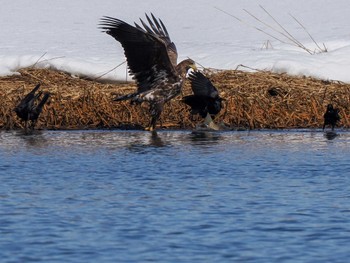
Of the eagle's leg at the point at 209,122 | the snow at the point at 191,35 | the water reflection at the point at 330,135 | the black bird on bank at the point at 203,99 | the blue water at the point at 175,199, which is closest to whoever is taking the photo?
the blue water at the point at 175,199

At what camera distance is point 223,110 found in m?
17.8

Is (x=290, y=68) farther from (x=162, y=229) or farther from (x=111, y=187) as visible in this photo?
(x=162, y=229)

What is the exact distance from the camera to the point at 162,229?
8953mm

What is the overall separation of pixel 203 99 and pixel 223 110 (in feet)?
3.41

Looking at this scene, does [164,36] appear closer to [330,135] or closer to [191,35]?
[330,135]

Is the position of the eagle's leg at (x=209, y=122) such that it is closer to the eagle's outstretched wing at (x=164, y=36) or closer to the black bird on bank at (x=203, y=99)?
the black bird on bank at (x=203, y=99)

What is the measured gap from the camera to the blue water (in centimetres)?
827

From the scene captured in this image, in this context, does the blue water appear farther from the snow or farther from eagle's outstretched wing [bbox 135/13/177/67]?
the snow

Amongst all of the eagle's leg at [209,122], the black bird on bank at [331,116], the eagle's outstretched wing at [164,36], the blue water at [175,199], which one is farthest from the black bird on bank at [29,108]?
the black bird on bank at [331,116]

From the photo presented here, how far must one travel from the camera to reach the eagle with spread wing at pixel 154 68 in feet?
53.9

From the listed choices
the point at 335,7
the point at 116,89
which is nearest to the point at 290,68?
the point at 116,89

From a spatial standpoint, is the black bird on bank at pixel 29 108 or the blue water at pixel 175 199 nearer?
the blue water at pixel 175 199

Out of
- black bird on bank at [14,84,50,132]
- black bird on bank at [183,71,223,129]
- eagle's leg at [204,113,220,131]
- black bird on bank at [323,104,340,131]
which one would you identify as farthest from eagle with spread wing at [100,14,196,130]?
black bird on bank at [323,104,340,131]

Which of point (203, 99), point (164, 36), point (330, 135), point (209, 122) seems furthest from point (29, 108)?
point (330, 135)
